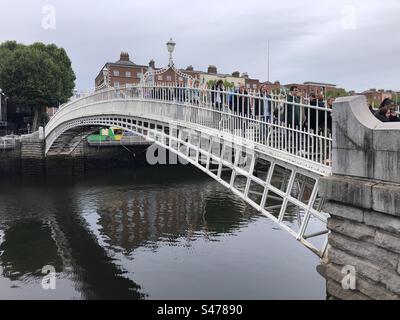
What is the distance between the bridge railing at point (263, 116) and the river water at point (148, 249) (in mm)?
3321

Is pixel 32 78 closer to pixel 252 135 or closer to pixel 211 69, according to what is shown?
pixel 211 69

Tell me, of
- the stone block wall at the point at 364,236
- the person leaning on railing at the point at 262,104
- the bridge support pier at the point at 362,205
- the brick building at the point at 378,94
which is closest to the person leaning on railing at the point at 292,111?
the person leaning on railing at the point at 262,104

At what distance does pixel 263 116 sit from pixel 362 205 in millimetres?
3954

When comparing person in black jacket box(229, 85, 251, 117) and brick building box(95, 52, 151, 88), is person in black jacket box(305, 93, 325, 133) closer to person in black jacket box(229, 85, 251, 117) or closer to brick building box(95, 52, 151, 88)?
person in black jacket box(229, 85, 251, 117)

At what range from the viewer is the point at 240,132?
8.74 m

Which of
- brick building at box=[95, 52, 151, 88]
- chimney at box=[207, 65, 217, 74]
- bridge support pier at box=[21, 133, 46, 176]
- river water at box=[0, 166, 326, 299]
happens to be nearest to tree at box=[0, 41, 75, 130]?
bridge support pier at box=[21, 133, 46, 176]

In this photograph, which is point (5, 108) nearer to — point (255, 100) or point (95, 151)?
point (95, 151)

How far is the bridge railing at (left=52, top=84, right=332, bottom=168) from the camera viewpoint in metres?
6.64

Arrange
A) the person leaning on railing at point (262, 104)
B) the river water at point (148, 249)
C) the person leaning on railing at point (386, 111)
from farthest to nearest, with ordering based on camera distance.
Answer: the river water at point (148, 249) < the person leaning on railing at point (262, 104) < the person leaning on railing at point (386, 111)

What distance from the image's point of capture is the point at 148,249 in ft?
38.6

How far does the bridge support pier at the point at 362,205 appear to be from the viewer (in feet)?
14.0

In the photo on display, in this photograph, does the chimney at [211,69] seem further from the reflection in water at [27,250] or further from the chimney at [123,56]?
the reflection in water at [27,250]

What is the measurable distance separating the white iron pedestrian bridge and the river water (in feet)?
4.49

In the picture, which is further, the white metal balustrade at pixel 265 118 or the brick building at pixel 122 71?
the brick building at pixel 122 71
